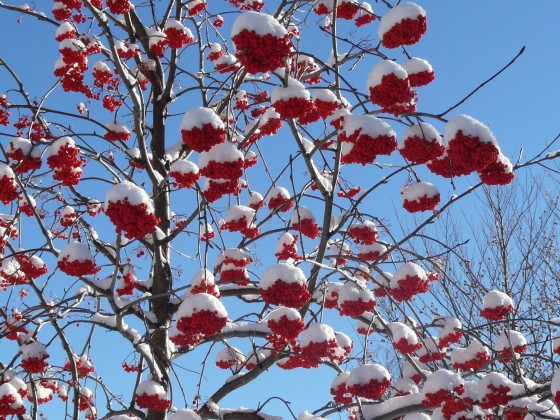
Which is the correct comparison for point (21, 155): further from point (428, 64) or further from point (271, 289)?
point (428, 64)

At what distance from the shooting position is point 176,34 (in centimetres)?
654

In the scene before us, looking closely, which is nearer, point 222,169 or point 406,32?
point 406,32

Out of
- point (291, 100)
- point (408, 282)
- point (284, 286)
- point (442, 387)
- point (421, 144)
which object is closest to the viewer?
point (421, 144)

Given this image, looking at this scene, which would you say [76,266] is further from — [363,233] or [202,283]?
[363,233]

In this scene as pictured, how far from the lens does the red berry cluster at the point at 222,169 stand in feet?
12.9

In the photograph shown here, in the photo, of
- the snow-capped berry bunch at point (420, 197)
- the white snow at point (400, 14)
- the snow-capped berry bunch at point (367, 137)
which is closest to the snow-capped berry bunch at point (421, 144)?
the snow-capped berry bunch at point (367, 137)

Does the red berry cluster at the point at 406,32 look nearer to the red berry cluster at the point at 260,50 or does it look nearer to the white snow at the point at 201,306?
the red berry cluster at the point at 260,50

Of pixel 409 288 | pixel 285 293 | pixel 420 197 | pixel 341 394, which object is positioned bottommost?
pixel 341 394

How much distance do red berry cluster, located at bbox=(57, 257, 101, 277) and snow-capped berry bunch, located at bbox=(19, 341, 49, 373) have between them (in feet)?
4.60

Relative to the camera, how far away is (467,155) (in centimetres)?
366

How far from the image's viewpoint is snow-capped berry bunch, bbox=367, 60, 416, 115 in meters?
3.60

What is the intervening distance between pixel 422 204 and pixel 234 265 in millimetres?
1793

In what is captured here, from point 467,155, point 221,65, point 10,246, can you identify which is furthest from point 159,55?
point 467,155

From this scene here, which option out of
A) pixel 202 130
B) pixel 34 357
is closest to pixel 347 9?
pixel 202 130
